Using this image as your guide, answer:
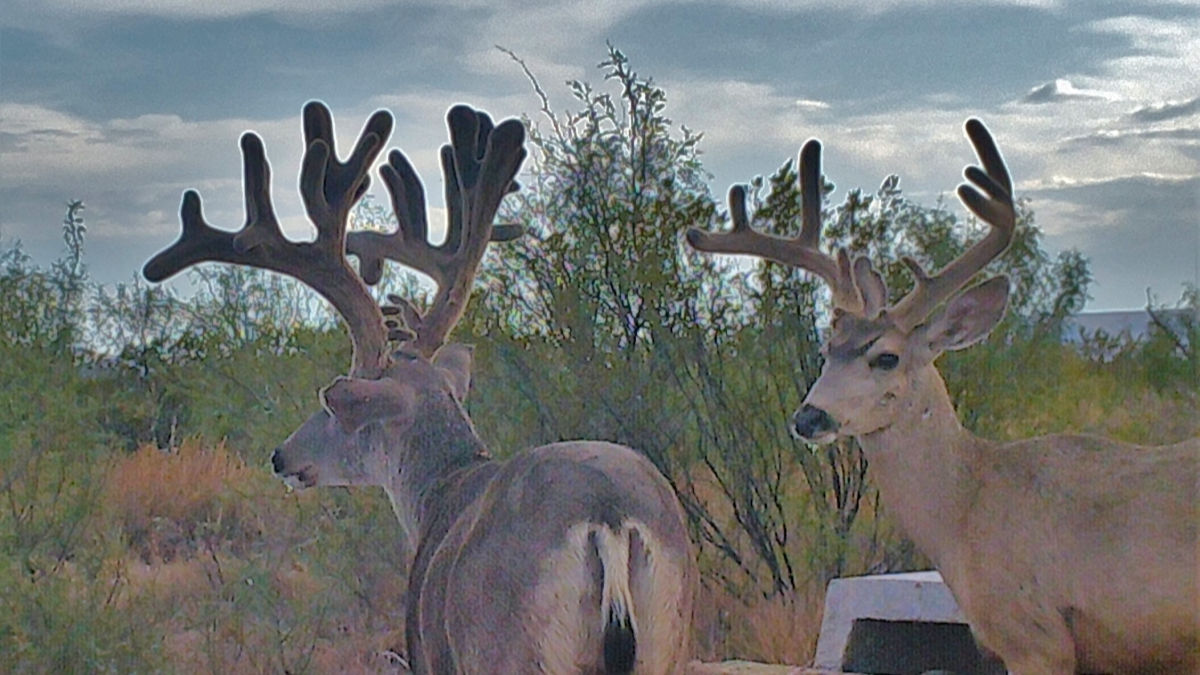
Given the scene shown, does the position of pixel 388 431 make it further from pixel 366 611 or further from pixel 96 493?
pixel 366 611

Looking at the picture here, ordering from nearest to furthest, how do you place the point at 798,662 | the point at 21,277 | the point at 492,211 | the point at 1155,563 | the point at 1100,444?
the point at 1155,563, the point at 1100,444, the point at 492,211, the point at 798,662, the point at 21,277

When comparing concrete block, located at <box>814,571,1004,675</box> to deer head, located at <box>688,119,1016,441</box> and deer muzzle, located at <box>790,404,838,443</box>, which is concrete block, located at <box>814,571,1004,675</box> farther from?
deer muzzle, located at <box>790,404,838,443</box>

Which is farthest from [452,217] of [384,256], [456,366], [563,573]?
[563,573]

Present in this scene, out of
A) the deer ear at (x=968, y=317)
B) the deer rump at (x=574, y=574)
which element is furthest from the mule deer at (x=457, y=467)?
the deer ear at (x=968, y=317)

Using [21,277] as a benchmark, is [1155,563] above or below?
below

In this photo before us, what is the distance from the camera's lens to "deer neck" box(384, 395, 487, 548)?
509 centimetres

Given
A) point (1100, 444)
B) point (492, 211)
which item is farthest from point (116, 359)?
point (1100, 444)

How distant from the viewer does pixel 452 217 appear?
6148 mm

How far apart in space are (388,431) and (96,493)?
2.64 m

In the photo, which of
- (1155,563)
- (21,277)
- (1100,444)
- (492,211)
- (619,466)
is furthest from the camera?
(21,277)

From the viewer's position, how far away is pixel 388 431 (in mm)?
5285

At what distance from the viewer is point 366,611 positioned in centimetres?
821

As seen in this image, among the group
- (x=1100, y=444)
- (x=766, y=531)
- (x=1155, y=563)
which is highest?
(x=1100, y=444)

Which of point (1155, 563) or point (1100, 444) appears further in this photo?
point (1100, 444)
